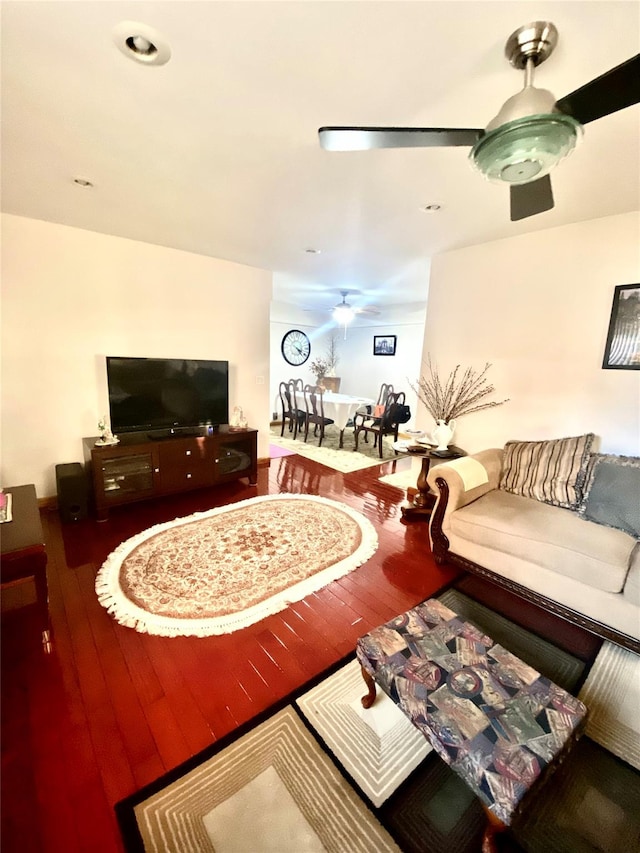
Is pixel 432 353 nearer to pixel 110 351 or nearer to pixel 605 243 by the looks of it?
pixel 605 243

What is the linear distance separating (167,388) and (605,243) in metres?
3.80

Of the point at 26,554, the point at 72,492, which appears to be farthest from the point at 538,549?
the point at 72,492

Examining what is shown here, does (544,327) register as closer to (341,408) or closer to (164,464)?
(341,408)

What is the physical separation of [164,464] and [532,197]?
3.20 metres

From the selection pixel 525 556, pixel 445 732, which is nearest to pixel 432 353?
pixel 525 556

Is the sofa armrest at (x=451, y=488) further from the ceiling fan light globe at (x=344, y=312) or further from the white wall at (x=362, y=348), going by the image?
the white wall at (x=362, y=348)

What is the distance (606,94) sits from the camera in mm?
981

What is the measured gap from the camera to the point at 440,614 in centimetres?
143

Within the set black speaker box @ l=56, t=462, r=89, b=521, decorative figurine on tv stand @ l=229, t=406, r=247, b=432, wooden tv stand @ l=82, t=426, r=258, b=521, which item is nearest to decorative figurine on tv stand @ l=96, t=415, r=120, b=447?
wooden tv stand @ l=82, t=426, r=258, b=521

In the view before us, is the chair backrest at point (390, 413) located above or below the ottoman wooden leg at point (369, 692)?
above

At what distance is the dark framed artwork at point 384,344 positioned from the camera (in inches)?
292

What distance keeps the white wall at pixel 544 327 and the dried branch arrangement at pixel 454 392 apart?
7 cm

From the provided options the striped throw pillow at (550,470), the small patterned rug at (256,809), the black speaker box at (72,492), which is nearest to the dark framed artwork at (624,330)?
the striped throw pillow at (550,470)

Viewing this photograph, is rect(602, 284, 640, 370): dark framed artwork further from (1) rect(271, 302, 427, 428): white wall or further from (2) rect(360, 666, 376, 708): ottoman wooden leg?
(1) rect(271, 302, 427, 428): white wall
